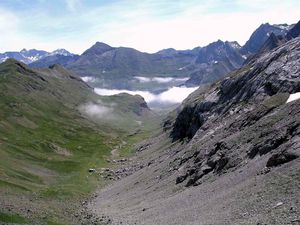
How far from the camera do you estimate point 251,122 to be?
9838cm

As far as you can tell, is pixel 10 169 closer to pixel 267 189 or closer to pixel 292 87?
pixel 292 87

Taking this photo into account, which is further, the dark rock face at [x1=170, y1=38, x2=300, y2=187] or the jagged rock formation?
the dark rock face at [x1=170, y1=38, x2=300, y2=187]

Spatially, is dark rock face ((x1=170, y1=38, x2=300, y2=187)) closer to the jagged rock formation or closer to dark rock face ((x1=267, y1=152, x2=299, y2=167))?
dark rock face ((x1=267, y1=152, x2=299, y2=167))

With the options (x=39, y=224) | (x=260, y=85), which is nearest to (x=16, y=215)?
(x=39, y=224)

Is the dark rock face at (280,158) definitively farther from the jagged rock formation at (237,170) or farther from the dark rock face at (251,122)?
the jagged rock formation at (237,170)

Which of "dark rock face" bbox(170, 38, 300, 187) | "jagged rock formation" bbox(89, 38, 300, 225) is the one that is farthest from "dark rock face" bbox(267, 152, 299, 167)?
"jagged rock formation" bbox(89, 38, 300, 225)

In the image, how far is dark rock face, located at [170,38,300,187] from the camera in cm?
7850

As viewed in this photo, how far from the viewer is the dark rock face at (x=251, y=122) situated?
258ft

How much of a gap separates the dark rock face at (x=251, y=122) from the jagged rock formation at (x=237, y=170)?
213 millimetres

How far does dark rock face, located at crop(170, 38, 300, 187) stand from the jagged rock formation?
0.21 meters

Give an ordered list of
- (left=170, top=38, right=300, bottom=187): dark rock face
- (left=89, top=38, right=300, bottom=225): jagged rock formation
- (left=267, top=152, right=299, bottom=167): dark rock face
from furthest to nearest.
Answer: (left=170, top=38, right=300, bottom=187): dark rock face
(left=267, top=152, right=299, bottom=167): dark rock face
(left=89, top=38, right=300, bottom=225): jagged rock formation

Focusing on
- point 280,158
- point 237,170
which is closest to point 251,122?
point 237,170

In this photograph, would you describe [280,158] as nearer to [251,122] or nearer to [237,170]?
[237,170]

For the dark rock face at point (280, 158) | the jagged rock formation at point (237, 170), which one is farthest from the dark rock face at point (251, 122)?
the jagged rock formation at point (237, 170)
